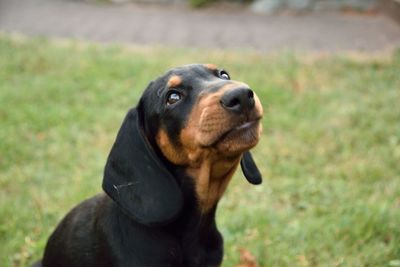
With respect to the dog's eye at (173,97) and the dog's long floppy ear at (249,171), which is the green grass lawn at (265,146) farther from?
the dog's eye at (173,97)

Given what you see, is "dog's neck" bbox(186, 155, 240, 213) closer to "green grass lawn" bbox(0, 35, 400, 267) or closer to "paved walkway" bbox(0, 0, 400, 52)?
"green grass lawn" bbox(0, 35, 400, 267)

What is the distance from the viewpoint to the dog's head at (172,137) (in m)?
2.44

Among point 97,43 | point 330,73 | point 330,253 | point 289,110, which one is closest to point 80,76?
point 97,43

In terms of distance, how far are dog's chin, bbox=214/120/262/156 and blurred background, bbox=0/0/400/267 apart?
5.34 feet

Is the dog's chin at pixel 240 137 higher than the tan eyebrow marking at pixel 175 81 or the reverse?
the reverse

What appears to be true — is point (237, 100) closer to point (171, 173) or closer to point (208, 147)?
point (208, 147)

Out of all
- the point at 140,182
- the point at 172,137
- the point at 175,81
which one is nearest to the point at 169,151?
the point at 172,137

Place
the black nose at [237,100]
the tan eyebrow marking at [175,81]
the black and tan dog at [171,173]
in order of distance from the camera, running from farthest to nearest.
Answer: the tan eyebrow marking at [175,81] → the black and tan dog at [171,173] → the black nose at [237,100]

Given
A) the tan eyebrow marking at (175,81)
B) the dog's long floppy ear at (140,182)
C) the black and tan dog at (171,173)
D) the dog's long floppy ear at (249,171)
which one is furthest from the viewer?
the dog's long floppy ear at (249,171)

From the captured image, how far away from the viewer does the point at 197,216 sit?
2832 millimetres

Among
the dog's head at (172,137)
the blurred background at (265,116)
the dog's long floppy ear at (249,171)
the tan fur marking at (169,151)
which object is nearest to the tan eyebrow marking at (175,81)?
the dog's head at (172,137)

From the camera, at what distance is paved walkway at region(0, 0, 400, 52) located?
29.7 ft

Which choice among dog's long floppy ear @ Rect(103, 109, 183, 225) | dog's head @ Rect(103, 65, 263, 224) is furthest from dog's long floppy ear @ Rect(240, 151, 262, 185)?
dog's long floppy ear @ Rect(103, 109, 183, 225)

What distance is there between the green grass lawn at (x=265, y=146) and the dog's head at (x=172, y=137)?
4.65ft
